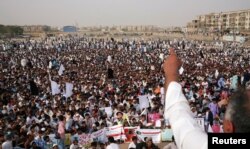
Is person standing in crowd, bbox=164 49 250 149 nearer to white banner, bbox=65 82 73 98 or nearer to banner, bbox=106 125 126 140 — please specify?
banner, bbox=106 125 126 140

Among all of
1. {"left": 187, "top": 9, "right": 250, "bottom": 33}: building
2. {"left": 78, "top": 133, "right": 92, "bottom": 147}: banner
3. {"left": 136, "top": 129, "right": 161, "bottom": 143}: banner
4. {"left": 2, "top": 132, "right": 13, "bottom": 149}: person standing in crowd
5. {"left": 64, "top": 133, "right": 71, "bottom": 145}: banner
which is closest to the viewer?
{"left": 2, "top": 132, "right": 13, "bottom": 149}: person standing in crowd

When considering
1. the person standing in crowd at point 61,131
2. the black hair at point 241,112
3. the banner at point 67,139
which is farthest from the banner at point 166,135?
the black hair at point 241,112

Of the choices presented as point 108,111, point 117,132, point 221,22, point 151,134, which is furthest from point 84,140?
point 221,22

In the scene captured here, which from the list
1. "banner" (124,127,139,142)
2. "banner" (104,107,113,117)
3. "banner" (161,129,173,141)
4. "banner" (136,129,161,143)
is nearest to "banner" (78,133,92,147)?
"banner" (124,127,139,142)

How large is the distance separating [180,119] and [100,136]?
8286mm

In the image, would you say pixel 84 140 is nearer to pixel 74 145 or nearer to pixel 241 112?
pixel 74 145

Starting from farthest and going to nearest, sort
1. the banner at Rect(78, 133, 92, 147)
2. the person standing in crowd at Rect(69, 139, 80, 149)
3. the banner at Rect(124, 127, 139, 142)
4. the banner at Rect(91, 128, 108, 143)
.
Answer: the banner at Rect(124, 127, 139, 142), the banner at Rect(91, 128, 108, 143), the banner at Rect(78, 133, 92, 147), the person standing in crowd at Rect(69, 139, 80, 149)

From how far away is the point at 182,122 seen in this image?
1.06 m

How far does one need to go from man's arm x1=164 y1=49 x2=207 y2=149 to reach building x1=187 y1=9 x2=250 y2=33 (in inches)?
4431

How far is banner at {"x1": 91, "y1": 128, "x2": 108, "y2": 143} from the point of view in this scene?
8916 mm

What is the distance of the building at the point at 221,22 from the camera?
11188cm

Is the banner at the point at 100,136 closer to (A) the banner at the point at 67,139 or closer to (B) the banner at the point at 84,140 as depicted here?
(B) the banner at the point at 84,140

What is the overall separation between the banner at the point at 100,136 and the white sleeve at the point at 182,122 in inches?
310

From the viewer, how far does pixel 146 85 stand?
16.6 meters
